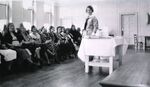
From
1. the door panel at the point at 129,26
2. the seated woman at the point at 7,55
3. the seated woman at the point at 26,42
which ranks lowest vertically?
the seated woman at the point at 7,55

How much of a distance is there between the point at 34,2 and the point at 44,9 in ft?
3.50

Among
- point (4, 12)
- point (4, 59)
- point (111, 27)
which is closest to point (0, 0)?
point (4, 12)

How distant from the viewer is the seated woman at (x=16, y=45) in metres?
4.69

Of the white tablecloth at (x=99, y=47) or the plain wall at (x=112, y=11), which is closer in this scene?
the white tablecloth at (x=99, y=47)

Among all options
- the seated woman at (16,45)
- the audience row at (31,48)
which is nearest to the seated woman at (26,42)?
the audience row at (31,48)

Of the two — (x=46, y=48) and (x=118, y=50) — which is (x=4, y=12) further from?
(x=118, y=50)

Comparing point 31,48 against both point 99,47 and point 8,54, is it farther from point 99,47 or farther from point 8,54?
point 99,47

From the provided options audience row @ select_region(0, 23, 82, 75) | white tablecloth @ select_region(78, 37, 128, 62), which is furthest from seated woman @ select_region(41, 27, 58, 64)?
white tablecloth @ select_region(78, 37, 128, 62)

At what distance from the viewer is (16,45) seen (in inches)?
197

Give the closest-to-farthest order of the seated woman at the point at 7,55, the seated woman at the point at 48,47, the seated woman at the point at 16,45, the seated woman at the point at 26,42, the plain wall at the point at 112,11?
1. the seated woman at the point at 7,55
2. the seated woman at the point at 16,45
3. the seated woman at the point at 26,42
4. the seated woman at the point at 48,47
5. the plain wall at the point at 112,11

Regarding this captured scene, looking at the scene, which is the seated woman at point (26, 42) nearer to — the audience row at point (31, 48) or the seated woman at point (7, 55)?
the audience row at point (31, 48)

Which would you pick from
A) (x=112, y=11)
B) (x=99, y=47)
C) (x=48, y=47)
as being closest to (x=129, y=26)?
(x=112, y=11)

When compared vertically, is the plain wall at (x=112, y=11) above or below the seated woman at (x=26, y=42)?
above

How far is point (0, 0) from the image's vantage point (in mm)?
7555
